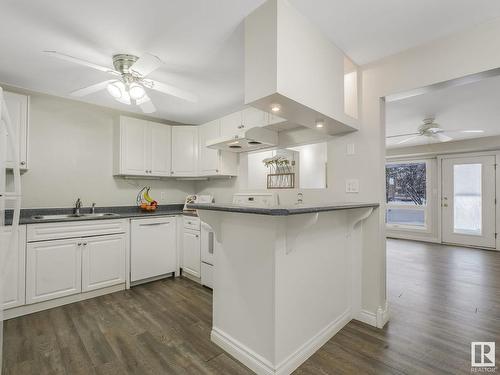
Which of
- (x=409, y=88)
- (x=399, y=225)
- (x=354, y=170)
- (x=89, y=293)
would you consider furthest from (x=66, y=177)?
(x=399, y=225)

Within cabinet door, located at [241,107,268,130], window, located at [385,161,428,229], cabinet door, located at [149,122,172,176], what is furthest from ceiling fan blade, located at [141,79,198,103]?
A: window, located at [385,161,428,229]

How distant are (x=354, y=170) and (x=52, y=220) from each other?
3002 millimetres

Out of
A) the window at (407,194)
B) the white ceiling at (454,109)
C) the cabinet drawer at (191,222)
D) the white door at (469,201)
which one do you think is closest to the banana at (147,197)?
the cabinet drawer at (191,222)

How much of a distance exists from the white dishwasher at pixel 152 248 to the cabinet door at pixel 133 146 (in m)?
0.76

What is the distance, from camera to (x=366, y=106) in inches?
90.6

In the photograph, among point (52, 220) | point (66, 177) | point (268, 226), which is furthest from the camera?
point (66, 177)

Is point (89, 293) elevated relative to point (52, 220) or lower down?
lower down

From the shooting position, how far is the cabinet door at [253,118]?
9.54 ft

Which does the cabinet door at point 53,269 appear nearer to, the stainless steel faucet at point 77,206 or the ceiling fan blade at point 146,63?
the stainless steel faucet at point 77,206

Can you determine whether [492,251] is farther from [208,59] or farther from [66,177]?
[66,177]

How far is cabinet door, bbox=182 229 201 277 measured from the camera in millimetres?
3227

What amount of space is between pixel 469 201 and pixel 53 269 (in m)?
7.30

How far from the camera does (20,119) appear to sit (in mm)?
2598

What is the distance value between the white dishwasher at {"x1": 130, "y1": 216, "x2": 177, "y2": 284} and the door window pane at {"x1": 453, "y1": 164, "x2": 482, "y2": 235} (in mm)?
5951
